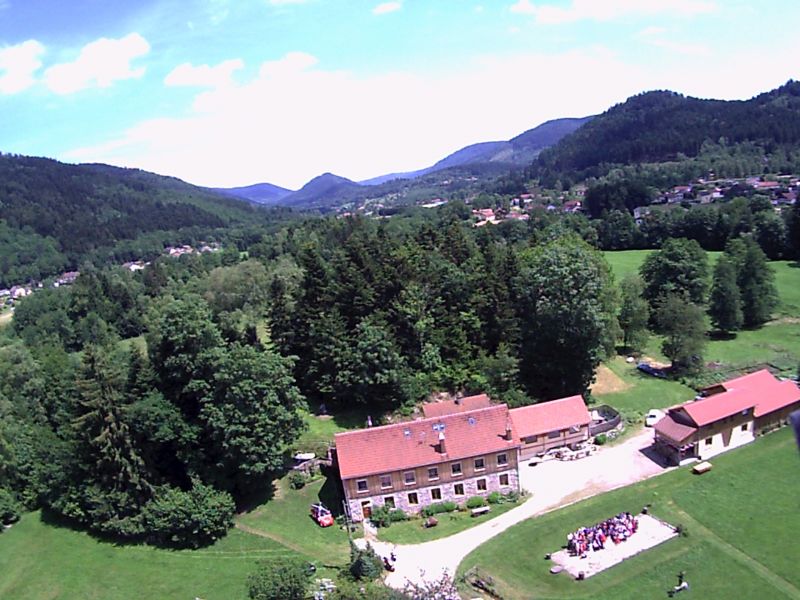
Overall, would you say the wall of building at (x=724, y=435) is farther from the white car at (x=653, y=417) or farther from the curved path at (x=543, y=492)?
the white car at (x=653, y=417)

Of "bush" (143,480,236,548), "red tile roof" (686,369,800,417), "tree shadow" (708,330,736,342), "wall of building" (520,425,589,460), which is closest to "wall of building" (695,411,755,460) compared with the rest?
"red tile roof" (686,369,800,417)

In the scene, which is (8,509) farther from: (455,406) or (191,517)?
(455,406)

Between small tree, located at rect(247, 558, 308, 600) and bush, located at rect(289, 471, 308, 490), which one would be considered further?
bush, located at rect(289, 471, 308, 490)

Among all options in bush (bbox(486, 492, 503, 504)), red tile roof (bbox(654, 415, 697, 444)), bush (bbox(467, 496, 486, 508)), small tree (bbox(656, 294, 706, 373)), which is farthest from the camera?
small tree (bbox(656, 294, 706, 373))

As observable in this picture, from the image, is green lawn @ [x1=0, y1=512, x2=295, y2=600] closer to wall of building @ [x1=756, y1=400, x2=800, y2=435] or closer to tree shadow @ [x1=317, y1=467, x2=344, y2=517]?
tree shadow @ [x1=317, y1=467, x2=344, y2=517]

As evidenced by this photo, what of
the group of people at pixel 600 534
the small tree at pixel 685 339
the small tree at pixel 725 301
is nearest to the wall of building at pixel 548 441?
the group of people at pixel 600 534
